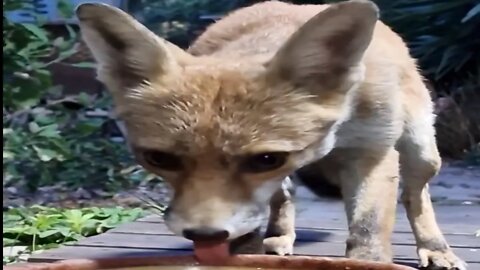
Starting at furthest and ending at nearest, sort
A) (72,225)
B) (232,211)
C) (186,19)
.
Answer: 1. (186,19)
2. (72,225)
3. (232,211)

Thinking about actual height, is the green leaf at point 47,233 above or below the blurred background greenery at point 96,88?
above

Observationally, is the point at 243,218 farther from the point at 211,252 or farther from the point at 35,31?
the point at 35,31

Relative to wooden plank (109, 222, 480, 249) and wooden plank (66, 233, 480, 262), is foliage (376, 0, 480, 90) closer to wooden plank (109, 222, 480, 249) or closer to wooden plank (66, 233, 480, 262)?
wooden plank (109, 222, 480, 249)

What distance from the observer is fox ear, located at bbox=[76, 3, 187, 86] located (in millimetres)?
2977

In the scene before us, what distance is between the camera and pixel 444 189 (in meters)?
6.83

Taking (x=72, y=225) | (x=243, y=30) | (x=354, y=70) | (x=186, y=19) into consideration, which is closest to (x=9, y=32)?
(x=72, y=225)

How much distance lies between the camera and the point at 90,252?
4.07 meters

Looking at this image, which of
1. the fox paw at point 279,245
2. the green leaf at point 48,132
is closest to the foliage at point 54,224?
the green leaf at point 48,132

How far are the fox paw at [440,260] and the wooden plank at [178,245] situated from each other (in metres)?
0.14

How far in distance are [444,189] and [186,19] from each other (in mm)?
3944

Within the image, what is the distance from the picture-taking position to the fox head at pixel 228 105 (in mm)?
2727

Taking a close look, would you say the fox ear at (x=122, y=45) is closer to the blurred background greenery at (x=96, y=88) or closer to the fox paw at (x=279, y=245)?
the fox paw at (x=279, y=245)

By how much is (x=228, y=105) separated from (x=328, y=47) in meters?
0.40

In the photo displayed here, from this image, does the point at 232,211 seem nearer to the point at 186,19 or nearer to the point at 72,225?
the point at 72,225
